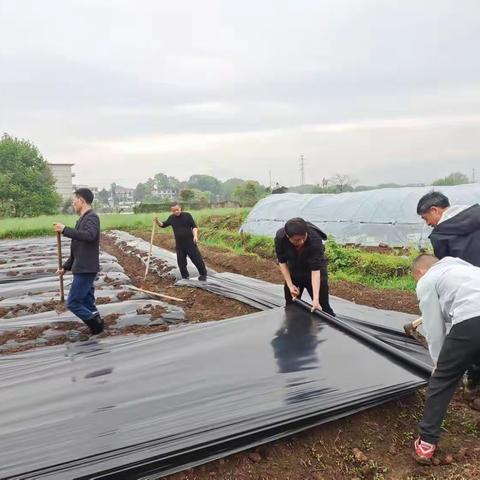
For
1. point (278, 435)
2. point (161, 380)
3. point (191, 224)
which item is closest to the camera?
point (278, 435)

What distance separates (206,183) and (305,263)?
97875 mm

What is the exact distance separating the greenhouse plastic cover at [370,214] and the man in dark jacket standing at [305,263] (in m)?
6.95

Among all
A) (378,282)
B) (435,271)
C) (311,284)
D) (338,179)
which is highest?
(338,179)

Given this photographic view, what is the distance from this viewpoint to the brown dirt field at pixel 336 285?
6.26 m

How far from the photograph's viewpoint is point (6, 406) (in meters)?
2.54

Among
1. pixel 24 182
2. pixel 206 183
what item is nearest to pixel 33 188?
pixel 24 182

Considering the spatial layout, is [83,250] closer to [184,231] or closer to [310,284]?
[310,284]

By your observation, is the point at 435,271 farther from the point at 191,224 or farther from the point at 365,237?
the point at 365,237

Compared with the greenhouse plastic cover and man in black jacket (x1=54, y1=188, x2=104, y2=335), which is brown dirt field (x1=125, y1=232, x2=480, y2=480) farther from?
the greenhouse plastic cover

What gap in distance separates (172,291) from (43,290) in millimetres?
2145

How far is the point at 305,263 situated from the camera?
3988 mm

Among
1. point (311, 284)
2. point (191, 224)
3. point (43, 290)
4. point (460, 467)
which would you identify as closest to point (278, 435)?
point (460, 467)

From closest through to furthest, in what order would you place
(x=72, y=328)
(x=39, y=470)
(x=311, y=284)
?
1. (x=39, y=470)
2. (x=311, y=284)
3. (x=72, y=328)

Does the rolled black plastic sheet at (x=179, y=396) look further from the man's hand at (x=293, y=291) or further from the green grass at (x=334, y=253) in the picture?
the green grass at (x=334, y=253)
